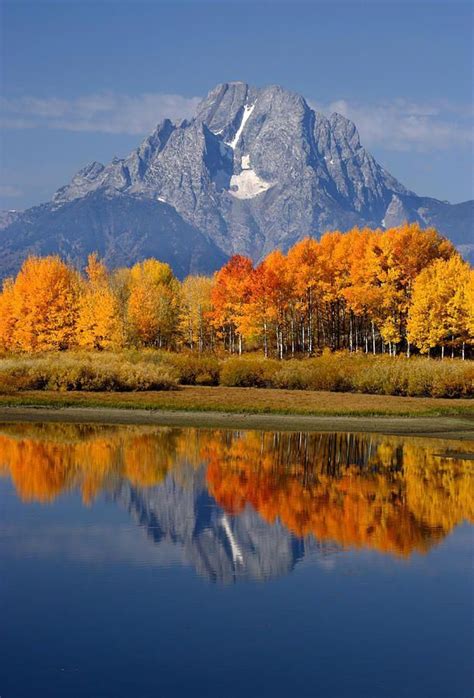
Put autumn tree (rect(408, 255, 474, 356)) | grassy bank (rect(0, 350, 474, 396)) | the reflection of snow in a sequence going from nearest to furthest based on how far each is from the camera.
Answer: the reflection of snow < grassy bank (rect(0, 350, 474, 396)) < autumn tree (rect(408, 255, 474, 356))

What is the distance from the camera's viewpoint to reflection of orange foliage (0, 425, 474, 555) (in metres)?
21.5

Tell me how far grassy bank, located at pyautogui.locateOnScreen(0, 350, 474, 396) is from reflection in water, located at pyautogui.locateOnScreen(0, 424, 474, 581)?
34.1ft

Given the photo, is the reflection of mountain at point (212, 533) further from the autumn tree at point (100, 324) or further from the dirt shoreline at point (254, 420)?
the autumn tree at point (100, 324)

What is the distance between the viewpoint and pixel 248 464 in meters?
29.7

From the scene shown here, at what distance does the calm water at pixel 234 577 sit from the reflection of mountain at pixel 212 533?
5cm

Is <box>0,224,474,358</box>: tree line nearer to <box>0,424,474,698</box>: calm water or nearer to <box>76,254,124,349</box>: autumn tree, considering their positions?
<box>76,254,124,349</box>: autumn tree

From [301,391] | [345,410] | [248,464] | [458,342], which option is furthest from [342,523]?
[458,342]

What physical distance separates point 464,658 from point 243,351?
80060 millimetres

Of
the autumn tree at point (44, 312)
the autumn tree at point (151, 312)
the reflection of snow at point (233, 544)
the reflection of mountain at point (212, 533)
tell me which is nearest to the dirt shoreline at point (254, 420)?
the reflection of mountain at point (212, 533)

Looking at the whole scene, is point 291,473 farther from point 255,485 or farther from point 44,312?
point 44,312

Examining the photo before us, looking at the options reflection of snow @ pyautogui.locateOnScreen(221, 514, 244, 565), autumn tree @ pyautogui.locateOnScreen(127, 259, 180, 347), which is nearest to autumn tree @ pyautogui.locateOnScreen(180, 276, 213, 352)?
autumn tree @ pyautogui.locateOnScreen(127, 259, 180, 347)

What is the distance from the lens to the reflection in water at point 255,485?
19.6 metres

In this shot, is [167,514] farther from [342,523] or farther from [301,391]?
[301,391]

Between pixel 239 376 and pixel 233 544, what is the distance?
113 ft
